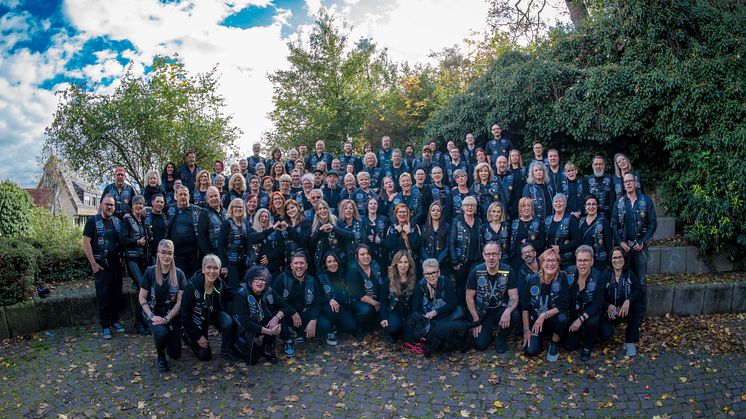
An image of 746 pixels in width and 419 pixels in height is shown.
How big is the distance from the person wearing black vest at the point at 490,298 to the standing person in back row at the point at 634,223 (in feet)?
6.79

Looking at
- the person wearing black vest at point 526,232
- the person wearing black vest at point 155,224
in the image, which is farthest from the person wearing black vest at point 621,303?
the person wearing black vest at point 155,224

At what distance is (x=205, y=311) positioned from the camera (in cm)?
636

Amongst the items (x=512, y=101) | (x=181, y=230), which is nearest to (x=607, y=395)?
(x=181, y=230)

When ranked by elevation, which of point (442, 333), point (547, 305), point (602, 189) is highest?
point (602, 189)

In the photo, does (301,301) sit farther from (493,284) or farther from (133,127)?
(133,127)

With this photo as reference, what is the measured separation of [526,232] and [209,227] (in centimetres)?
499

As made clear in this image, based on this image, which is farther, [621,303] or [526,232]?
[526,232]

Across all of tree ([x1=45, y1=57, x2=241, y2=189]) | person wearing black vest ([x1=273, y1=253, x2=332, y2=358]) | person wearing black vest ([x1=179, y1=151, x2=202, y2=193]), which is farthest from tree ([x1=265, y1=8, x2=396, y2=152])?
person wearing black vest ([x1=273, y1=253, x2=332, y2=358])

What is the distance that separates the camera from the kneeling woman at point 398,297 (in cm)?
684

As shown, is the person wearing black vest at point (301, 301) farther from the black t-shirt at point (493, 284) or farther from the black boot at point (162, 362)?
the black t-shirt at point (493, 284)

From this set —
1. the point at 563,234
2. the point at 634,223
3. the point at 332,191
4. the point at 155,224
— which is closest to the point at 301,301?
the point at 155,224

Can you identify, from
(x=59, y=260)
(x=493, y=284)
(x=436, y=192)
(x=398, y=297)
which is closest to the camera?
(x=493, y=284)

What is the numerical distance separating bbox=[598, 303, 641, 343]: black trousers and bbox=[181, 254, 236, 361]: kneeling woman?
5138mm

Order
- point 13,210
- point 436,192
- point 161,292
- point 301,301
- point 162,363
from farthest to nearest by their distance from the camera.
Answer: point 13,210, point 436,192, point 301,301, point 161,292, point 162,363
